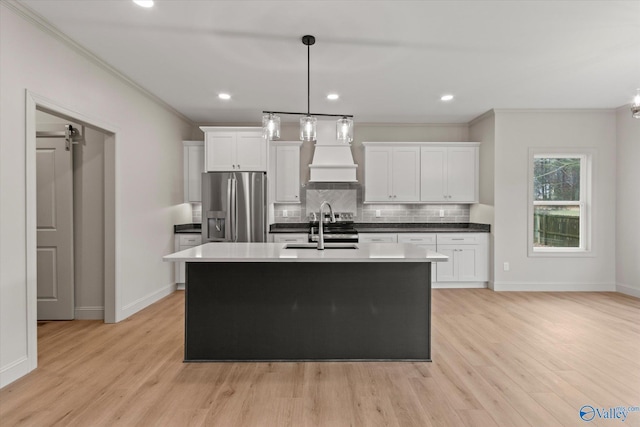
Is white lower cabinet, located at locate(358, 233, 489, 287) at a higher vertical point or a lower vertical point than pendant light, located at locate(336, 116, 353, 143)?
lower

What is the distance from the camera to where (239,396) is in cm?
230

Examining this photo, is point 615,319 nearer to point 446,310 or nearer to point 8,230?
point 446,310

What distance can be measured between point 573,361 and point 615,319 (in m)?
1.65

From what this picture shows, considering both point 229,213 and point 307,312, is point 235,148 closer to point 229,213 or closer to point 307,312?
point 229,213

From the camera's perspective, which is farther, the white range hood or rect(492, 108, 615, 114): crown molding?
the white range hood

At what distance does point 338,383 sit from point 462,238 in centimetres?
369

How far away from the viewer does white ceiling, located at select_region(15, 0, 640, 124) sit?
2.58 meters

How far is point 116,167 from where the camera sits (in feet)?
12.4

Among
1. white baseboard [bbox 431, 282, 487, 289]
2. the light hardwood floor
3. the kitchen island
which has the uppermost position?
the kitchen island

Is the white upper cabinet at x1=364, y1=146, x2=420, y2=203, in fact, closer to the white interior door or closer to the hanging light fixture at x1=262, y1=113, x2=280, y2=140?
the hanging light fixture at x1=262, y1=113, x2=280, y2=140

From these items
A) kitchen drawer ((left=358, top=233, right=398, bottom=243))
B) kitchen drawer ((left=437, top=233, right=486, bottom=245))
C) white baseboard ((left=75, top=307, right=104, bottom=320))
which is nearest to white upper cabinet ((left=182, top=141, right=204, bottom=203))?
white baseboard ((left=75, top=307, right=104, bottom=320))

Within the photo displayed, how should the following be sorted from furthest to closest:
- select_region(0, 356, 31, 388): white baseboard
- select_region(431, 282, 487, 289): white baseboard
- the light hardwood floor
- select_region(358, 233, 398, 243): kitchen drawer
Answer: select_region(431, 282, 487, 289): white baseboard
select_region(358, 233, 398, 243): kitchen drawer
select_region(0, 356, 31, 388): white baseboard
the light hardwood floor

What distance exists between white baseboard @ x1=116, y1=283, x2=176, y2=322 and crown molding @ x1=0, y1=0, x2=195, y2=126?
260 cm

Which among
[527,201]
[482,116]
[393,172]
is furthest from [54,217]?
[527,201]
